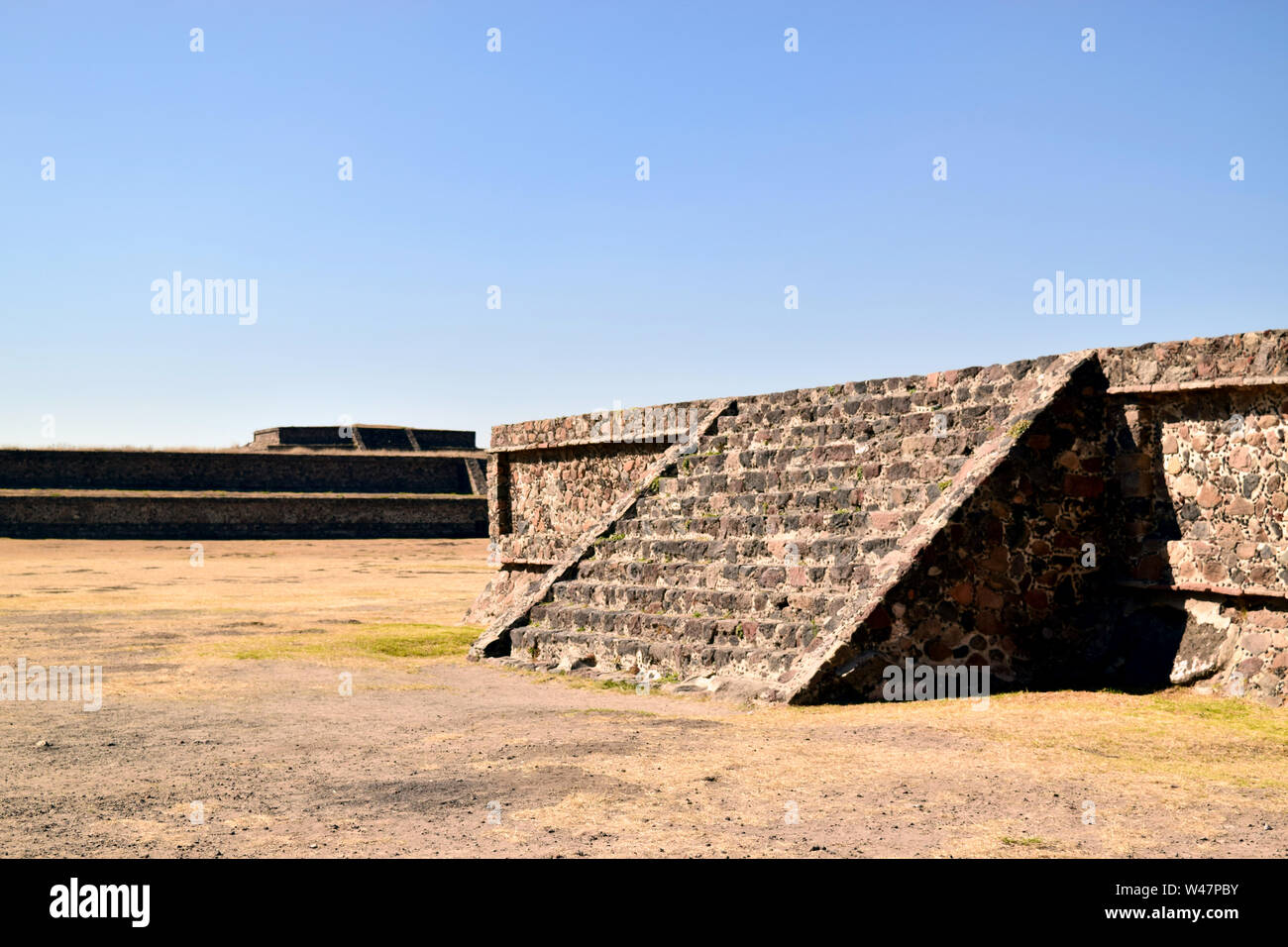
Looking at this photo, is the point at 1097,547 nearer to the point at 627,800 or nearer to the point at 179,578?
the point at 627,800

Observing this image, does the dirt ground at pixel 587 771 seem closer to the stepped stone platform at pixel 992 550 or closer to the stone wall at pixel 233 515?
the stepped stone platform at pixel 992 550

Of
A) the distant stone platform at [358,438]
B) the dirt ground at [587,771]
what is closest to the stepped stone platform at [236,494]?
the distant stone platform at [358,438]

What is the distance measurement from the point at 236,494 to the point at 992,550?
2998cm

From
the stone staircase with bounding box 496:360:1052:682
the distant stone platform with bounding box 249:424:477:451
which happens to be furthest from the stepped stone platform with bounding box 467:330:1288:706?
the distant stone platform with bounding box 249:424:477:451

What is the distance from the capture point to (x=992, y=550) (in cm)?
855

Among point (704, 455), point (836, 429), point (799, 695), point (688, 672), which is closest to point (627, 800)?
point (799, 695)

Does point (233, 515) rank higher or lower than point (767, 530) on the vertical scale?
higher

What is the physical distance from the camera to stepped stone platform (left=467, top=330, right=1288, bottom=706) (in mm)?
8031

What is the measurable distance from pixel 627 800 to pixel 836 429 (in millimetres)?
5932

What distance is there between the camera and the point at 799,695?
7930 mm

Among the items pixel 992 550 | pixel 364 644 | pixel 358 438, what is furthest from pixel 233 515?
pixel 992 550

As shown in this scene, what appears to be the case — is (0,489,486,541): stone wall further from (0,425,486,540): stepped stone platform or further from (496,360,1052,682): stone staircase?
(496,360,1052,682): stone staircase

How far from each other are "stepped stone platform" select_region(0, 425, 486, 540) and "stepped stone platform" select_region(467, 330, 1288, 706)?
83.1 feet

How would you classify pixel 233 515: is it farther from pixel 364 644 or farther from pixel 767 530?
pixel 767 530
